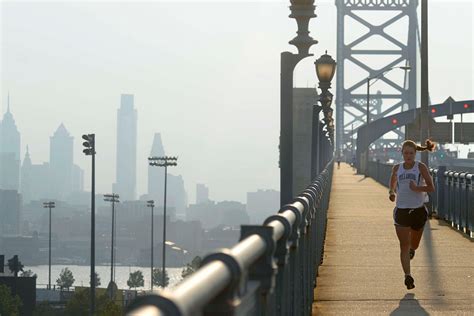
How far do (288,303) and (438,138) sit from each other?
86.9 metres

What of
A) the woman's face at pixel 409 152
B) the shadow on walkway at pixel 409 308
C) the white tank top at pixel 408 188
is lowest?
A: the shadow on walkway at pixel 409 308

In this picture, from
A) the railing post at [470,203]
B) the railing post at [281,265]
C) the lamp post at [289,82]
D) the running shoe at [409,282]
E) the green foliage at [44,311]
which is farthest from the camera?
the green foliage at [44,311]

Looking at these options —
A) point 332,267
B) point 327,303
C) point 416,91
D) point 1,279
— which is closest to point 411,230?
point 332,267

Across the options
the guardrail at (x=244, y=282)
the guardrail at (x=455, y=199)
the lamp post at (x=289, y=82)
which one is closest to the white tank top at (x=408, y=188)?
the lamp post at (x=289, y=82)

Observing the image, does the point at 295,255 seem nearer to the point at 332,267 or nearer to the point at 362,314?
the point at 362,314

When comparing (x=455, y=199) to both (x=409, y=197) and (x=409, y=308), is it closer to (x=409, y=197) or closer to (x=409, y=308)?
(x=409, y=197)

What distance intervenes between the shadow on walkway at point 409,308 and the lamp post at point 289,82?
2556 mm

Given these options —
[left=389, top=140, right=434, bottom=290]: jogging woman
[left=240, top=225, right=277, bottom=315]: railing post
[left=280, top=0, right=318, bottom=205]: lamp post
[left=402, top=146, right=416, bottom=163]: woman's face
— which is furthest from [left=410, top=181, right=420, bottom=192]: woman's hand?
[left=240, top=225, right=277, bottom=315]: railing post

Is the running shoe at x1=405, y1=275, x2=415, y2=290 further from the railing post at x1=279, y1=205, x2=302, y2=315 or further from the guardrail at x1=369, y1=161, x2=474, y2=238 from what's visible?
the guardrail at x1=369, y1=161, x2=474, y2=238

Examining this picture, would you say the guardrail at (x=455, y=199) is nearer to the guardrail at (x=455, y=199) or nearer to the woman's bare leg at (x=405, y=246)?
the guardrail at (x=455, y=199)

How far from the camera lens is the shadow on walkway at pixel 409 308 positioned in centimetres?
1247

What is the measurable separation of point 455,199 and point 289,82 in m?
11.5

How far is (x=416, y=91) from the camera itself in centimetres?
15012

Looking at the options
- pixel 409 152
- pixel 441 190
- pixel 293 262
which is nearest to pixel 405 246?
pixel 409 152
